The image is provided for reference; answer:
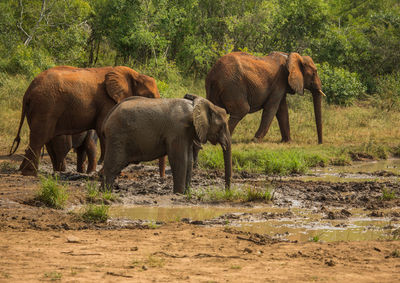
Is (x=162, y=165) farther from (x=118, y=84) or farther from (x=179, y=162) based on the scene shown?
(x=179, y=162)

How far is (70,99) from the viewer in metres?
12.5

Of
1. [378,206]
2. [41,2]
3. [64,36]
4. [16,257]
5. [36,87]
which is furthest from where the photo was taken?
[41,2]

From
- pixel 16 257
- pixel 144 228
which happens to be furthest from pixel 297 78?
pixel 16 257

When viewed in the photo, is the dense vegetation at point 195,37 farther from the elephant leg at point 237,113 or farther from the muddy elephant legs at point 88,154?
the muddy elephant legs at point 88,154

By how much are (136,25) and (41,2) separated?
3.79 metres

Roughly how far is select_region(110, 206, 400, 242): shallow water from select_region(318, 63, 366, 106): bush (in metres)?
13.2

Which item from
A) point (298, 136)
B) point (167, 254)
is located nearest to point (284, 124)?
point (298, 136)

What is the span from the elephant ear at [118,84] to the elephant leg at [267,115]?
5.09 meters

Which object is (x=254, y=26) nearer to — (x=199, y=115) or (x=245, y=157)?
(x=245, y=157)

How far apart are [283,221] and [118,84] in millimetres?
5015

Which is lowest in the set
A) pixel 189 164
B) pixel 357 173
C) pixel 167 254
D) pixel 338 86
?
pixel 357 173

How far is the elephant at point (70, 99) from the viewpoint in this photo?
12273 millimetres

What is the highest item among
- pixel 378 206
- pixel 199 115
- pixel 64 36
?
pixel 64 36

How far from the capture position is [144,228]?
7938 millimetres
